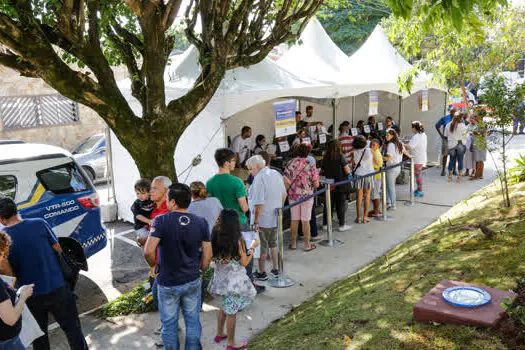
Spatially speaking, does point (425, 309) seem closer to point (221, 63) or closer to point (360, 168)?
point (221, 63)

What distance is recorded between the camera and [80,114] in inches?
803

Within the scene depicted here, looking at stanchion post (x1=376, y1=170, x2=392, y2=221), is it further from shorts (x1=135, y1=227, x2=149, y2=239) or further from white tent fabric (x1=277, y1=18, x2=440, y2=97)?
shorts (x1=135, y1=227, x2=149, y2=239)

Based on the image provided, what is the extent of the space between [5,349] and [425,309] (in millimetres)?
3273

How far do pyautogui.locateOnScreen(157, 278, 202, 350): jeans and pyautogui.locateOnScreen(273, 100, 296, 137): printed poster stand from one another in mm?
5412

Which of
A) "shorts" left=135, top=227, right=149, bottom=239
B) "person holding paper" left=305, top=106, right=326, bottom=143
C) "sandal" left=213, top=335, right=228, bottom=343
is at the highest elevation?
"person holding paper" left=305, top=106, right=326, bottom=143

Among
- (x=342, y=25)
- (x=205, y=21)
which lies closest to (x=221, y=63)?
(x=205, y=21)

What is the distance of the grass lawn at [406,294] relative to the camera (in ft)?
12.5

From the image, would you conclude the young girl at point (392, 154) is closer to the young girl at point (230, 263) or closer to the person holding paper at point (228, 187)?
the person holding paper at point (228, 187)

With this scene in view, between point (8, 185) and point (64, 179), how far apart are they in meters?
0.78

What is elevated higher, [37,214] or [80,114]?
[80,114]

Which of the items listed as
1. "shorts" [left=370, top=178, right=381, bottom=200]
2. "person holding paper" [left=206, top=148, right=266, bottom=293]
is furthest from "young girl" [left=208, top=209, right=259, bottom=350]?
"shorts" [left=370, top=178, right=381, bottom=200]

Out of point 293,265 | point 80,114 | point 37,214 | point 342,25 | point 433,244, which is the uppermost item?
point 342,25

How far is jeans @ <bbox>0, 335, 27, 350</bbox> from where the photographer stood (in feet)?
11.3

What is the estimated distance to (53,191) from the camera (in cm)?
661
